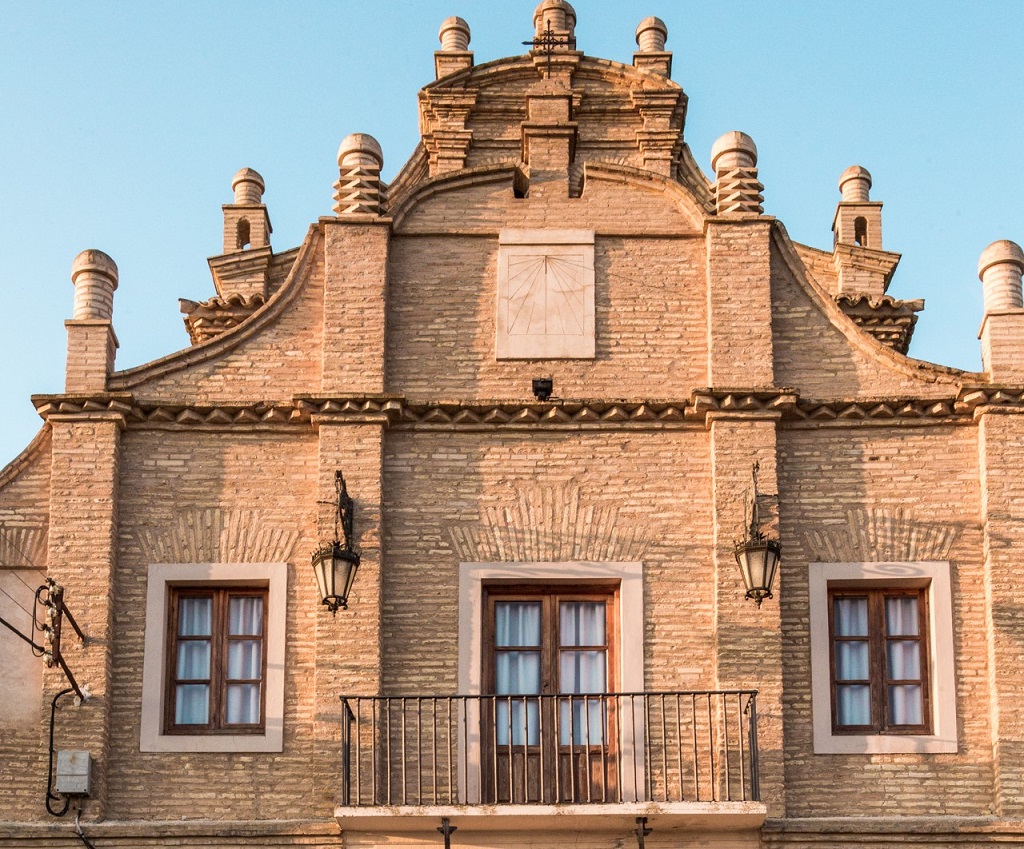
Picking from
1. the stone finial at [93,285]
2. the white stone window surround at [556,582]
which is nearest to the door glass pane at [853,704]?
the white stone window surround at [556,582]

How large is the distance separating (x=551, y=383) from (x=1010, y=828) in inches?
218

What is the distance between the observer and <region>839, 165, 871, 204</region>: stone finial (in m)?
25.9

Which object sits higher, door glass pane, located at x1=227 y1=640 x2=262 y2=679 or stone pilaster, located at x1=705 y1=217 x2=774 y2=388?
stone pilaster, located at x1=705 y1=217 x2=774 y2=388

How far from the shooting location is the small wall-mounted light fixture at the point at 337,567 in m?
19.7

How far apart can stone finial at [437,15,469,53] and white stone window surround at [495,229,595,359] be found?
529 centimetres

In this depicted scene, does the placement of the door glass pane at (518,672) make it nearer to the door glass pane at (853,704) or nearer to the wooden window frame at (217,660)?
the wooden window frame at (217,660)

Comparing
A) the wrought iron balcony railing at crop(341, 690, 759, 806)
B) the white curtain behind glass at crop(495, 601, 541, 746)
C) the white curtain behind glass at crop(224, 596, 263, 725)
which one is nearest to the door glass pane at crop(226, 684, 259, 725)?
the white curtain behind glass at crop(224, 596, 263, 725)

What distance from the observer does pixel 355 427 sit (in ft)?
67.8

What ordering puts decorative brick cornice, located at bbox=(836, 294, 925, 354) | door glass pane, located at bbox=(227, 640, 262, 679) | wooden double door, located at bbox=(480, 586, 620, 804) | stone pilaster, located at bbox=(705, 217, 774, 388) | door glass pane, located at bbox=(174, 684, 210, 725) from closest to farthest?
1. wooden double door, located at bbox=(480, 586, 620, 804)
2. door glass pane, located at bbox=(174, 684, 210, 725)
3. door glass pane, located at bbox=(227, 640, 262, 679)
4. stone pilaster, located at bbox=(705, 217, 774, 388)
5. decorative brick cornice, located at bbox=(836, 294, 925, 354)

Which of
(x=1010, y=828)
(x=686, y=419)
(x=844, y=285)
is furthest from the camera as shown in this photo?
(x=844, y=285)

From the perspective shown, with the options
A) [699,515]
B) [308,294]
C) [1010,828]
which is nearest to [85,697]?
[308,294]

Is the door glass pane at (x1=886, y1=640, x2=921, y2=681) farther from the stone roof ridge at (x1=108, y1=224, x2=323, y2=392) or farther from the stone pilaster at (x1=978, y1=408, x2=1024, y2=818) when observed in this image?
the stone roof ridge at (x1=108, y1=224, x2=323, y2=392)

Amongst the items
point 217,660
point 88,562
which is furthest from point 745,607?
point 88,562

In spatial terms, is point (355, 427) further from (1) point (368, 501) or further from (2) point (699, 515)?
(2) point (699, 515)
